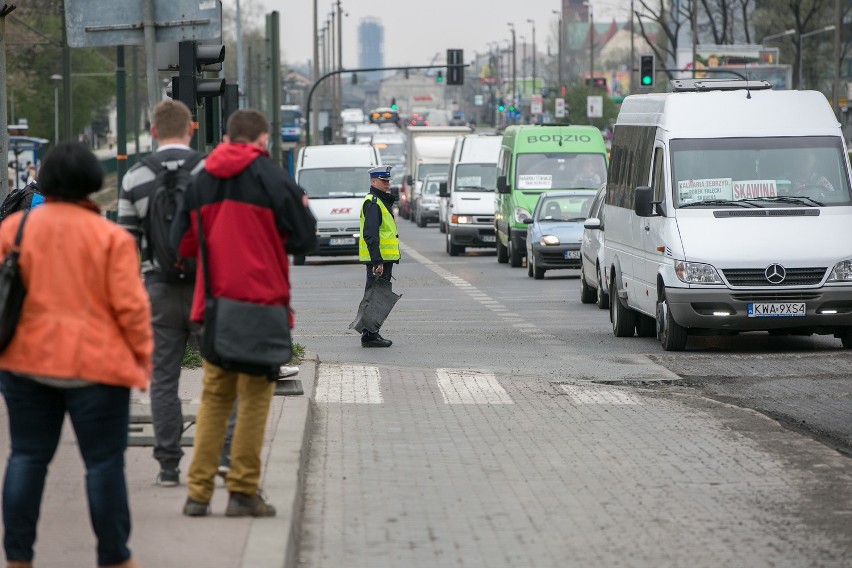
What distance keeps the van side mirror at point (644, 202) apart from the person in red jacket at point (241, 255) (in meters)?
9.68

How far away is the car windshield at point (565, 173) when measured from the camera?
33.5 metres

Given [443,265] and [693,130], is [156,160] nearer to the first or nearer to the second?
[693,130]

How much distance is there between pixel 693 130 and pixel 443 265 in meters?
17.9

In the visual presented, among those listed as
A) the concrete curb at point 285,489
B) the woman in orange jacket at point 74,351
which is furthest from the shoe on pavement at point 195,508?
the woman in orange jacket at point 74,351

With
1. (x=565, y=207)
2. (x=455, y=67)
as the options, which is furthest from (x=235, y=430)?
(x=455, y=67)

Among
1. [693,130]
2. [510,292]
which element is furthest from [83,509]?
[510,292]

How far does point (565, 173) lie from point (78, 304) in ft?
92.5

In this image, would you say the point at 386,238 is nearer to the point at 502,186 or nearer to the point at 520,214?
the point at 520,214

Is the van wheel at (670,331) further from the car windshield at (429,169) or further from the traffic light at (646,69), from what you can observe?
the car windshield at (429,169)

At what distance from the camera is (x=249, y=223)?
6.99 metres

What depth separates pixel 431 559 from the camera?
711 centimetres

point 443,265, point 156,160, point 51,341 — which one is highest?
point 156,160

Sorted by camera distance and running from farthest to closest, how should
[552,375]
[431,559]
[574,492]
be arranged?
[552,375] → [574,492] → [431,559]

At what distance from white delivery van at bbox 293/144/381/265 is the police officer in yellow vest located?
58.5 feet
